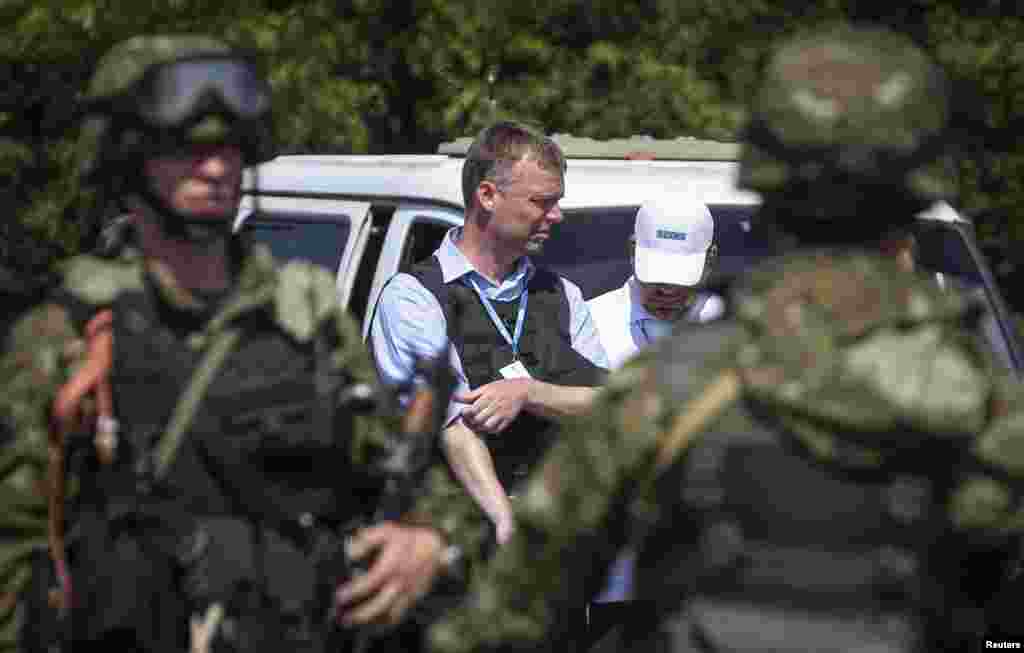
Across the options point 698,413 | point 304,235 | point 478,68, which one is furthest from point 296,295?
point 478,68

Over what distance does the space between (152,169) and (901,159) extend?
153cm

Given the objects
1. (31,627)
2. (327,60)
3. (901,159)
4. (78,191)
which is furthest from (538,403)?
(327,60)

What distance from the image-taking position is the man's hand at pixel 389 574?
417 centimetres

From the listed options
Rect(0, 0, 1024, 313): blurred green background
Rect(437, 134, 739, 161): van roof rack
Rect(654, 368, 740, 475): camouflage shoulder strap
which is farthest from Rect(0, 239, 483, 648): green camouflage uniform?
Rect(0, 0, 1024, 313): blurred green background

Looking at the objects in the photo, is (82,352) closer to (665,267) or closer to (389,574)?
(389,574)

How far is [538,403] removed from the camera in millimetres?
6051

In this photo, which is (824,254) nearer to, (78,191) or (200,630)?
(200,630)

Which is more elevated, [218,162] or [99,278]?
[218,162]

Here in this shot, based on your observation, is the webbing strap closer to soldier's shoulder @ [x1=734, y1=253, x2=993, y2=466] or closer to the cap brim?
soldier's shoulder @ [x1=734, y1=253, x2=993, y2=466]

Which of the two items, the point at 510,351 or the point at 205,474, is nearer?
the point at 205,474

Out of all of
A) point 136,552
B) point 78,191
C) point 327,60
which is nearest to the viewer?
point 136,552

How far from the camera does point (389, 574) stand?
4180 millimetres

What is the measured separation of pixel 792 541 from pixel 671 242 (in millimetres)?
2866

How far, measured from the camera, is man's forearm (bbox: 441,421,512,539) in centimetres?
597
